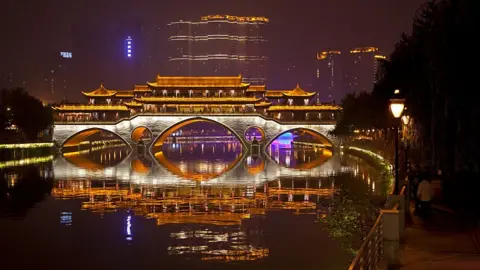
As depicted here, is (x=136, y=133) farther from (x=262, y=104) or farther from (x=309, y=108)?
(x=309, y=108)

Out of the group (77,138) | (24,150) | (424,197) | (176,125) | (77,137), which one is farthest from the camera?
(77,138)

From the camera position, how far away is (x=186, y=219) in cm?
2208

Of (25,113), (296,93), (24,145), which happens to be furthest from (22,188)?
(296,93)

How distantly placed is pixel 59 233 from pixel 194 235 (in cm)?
465

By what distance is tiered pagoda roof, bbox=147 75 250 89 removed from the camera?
68938 mm

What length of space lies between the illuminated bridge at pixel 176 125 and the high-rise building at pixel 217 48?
6356cm

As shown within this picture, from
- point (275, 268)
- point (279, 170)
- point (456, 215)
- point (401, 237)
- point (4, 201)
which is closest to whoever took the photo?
point (401, 237)

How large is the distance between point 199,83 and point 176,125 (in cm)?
589

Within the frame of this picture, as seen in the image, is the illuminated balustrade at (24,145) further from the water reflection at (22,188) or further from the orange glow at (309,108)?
the orange glow at (309,108)

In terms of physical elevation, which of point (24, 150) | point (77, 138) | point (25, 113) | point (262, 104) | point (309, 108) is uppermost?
point (262, 104)

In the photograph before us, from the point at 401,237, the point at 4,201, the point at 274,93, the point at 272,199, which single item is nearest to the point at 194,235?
the point at 401,237

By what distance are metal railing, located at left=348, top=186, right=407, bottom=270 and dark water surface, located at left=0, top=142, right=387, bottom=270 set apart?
148 inches

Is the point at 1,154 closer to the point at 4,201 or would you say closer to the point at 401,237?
the point at 4,201

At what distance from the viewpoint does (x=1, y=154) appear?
54000 mm
